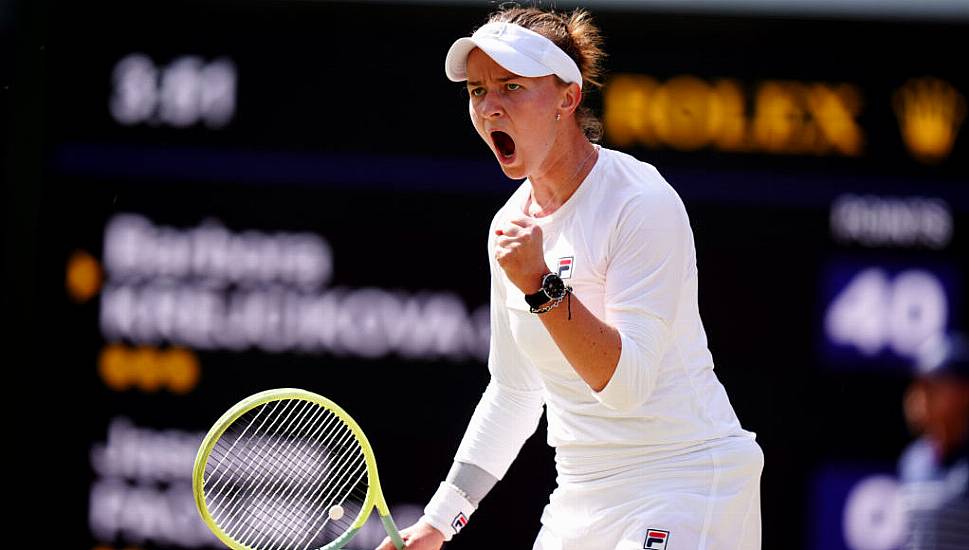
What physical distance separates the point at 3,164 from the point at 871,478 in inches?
115

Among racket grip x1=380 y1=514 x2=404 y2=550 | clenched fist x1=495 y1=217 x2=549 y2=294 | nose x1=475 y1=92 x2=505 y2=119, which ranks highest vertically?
nose x1=475 y1=92 x2=505 y2=119

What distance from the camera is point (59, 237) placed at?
5.37m

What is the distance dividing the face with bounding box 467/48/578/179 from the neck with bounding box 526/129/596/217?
0.02 metres

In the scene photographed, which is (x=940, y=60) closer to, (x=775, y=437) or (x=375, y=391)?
(x=775, y=437)

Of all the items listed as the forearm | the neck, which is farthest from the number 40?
the forearm

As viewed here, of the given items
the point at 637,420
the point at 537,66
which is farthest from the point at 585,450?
the point at 537,66

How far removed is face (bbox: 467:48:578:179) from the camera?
315 centimetres

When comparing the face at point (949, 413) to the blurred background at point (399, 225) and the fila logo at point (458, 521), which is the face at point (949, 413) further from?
the blurred background at point (399, 225)

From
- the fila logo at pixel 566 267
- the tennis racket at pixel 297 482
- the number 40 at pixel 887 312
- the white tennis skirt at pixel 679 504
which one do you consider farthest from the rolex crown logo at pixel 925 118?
the fila logo at pixel 566 267

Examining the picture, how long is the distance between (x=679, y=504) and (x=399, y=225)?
2387 millimetres

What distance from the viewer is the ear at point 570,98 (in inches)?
126

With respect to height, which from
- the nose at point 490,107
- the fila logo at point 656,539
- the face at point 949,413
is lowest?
the fila logo at point 656,539

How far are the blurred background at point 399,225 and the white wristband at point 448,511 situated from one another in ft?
5.97

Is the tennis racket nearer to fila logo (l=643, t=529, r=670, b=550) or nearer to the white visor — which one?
fila logo (l=643, t=529, r=670, b=550)
